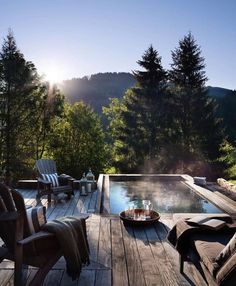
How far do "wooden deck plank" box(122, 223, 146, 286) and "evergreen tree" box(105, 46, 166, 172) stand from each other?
12.4 meters

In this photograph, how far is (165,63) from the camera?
55.8ft

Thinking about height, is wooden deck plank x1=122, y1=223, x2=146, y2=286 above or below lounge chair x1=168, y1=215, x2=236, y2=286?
below

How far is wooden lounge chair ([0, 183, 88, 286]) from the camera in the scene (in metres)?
2.38

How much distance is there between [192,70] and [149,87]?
9.00ft

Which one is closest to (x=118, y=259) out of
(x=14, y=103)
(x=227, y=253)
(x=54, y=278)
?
(x=54, y=278)

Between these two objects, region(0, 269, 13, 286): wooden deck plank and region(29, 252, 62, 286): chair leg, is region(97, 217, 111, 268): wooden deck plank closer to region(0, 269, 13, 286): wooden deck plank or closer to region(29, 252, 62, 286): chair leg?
region(29, 252, 62, 286): chair leg

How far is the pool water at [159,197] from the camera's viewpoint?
6023 millimetres

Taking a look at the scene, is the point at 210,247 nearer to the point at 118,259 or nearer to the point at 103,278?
the point at 103,278

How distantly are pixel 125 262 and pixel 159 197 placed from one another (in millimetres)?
4140

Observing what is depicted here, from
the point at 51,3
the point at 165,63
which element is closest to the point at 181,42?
the point at 165,63

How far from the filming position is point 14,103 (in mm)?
14375

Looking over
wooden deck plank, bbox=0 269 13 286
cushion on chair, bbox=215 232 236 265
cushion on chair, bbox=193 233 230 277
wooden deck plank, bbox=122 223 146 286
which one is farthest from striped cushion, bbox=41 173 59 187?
cushion on chair, bbox=215 232 236 265

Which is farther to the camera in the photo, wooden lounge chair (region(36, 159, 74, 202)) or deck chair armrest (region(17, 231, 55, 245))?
wooden lounge chair (region(36, 159, 74, 202))

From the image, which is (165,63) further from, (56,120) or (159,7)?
(159,7)
